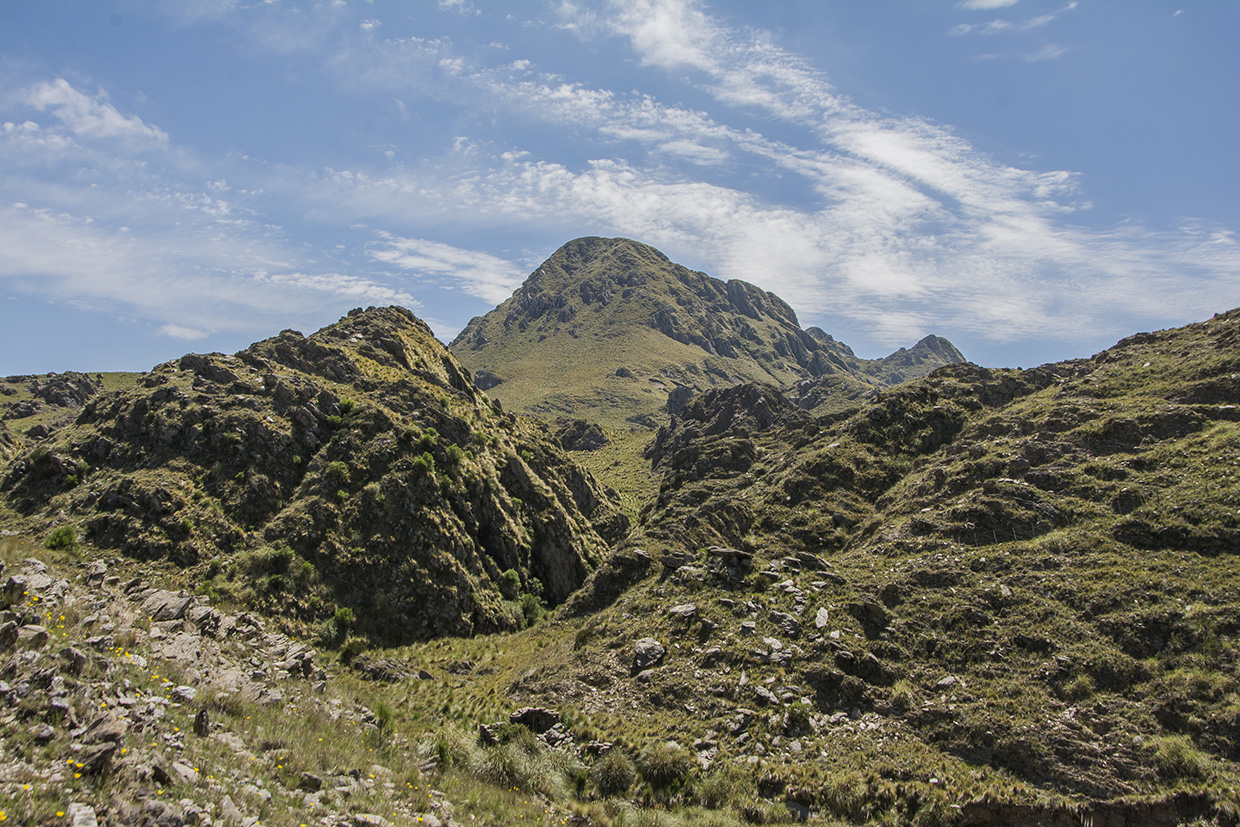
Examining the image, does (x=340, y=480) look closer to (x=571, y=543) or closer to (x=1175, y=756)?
(x=571, y=543)

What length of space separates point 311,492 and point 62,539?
1231cm

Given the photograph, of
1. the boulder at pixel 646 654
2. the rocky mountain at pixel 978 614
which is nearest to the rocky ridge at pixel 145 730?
the boulder at pixel 646 654

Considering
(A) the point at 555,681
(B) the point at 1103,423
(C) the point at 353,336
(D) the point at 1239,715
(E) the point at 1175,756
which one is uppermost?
(C) the point at 353,336

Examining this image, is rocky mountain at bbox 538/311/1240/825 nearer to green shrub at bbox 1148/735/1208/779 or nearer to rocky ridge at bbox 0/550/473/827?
green shrub at bbox 1148/735/1208/779

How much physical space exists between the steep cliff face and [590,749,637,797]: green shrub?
729 inches

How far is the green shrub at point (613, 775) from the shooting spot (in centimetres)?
2011

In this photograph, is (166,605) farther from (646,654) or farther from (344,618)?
(646,654)

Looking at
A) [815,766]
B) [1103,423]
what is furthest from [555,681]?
[1103,423]

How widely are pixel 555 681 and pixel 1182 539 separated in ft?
95.0

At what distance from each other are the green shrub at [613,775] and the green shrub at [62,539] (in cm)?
2867

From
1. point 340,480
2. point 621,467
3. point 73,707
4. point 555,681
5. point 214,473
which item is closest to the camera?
point 73,707

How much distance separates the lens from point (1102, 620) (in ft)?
72.8

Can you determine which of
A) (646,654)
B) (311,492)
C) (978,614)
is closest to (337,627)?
(311,492)

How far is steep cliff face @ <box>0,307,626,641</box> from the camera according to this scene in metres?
32.0
